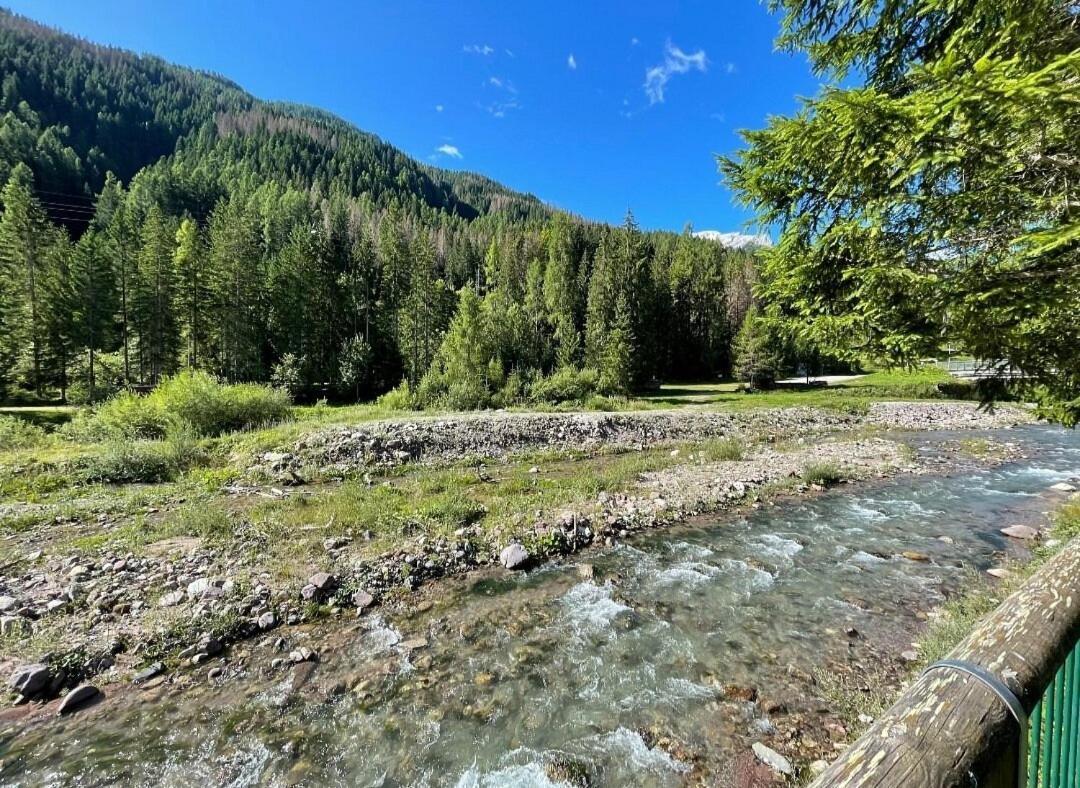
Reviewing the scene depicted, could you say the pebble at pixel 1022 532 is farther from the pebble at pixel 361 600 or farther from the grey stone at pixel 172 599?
the grey stone at pixel 172 599

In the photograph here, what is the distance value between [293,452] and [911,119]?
19815 mm

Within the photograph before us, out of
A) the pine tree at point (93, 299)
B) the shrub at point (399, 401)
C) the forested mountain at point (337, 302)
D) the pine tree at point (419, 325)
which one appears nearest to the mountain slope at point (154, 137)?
the forested mountain at point (337, 302)

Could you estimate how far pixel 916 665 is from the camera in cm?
618

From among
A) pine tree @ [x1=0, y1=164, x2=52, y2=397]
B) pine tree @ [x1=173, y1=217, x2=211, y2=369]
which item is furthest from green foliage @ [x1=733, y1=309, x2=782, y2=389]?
pine tree @ [x1=0, y1=164, x2=52, y2=397]

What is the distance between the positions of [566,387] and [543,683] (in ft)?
107

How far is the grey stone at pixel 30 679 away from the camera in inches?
231

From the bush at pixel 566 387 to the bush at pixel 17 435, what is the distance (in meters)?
27.6

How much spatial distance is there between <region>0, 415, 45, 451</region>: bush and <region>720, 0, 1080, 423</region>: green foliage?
26.9 metres

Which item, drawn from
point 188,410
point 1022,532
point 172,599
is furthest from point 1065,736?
point 188,410

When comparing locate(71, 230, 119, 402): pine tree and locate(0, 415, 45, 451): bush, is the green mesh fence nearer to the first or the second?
locate(0, 415, 45, 451): bush

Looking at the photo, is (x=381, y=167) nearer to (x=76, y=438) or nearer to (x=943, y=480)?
(x=76, y=438)

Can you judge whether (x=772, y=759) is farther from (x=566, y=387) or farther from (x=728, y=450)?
(x=566, y=387)

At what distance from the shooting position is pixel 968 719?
1247 millimetres

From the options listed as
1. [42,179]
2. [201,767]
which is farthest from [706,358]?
[42,179]
